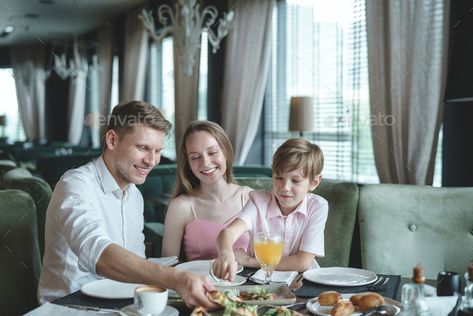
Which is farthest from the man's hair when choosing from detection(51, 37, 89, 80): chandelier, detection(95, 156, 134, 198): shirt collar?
detection(51, 37, 89, 80): chandelier

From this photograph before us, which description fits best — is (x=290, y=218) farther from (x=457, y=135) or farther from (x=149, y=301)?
(x=457, y=135)

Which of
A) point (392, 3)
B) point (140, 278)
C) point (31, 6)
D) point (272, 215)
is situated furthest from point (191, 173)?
point (31, 6)

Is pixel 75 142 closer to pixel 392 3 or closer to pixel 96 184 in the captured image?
pixel 392 3

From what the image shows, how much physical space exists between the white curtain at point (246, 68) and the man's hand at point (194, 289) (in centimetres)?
382

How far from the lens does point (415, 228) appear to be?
217 cm

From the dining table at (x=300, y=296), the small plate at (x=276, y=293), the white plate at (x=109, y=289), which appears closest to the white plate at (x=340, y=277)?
the dining table at (x=300, y=296)

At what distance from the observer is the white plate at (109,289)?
1.36 m

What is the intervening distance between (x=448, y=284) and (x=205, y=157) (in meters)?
1.06

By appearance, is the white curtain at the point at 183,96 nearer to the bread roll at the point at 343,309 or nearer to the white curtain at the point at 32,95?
the bread roll at the point at 343,309

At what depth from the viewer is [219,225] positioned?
2.15 metres

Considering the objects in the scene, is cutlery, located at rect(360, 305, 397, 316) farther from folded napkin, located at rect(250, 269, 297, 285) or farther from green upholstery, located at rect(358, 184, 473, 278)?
green upholstery, located at rect(358, 184, 473, 278)

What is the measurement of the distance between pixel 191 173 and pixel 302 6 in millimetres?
2903

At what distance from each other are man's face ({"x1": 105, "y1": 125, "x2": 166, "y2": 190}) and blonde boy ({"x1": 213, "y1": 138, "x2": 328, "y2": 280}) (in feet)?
1.22

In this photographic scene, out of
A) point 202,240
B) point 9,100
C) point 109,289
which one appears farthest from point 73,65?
point 109,289
